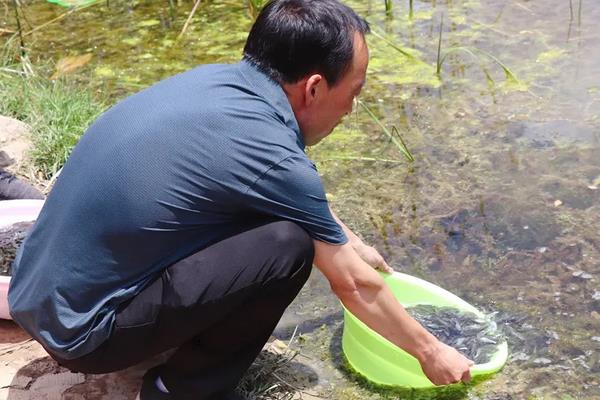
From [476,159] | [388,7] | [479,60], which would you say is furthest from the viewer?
[388,7]

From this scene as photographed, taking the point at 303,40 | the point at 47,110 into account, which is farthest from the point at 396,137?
the point at 303,40

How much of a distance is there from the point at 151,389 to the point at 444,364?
728mm

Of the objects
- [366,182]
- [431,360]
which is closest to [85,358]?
[431,360]

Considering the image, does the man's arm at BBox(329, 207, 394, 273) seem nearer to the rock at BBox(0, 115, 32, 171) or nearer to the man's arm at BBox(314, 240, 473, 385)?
the man's arm at BBox(314, 240, 473, 385)

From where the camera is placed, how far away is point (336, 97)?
1.99 metres

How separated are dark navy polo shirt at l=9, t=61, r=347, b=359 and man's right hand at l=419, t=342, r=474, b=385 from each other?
1.25 feet

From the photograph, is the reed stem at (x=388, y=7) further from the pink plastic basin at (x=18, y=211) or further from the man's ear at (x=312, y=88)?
the man's ear at (x=312, y=88)

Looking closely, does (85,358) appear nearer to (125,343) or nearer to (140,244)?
(125,343)

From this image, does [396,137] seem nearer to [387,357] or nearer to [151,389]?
[387,357]

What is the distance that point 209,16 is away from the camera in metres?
5.32

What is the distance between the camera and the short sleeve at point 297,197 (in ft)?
6.01

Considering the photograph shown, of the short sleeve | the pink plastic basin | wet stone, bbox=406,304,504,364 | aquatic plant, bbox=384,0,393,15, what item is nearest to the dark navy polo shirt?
the short sleeve

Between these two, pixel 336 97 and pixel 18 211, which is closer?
pixel 336 97

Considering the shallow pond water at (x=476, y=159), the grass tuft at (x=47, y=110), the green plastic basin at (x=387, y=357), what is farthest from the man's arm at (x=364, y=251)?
the grass tuft at (x=47, y=110)
